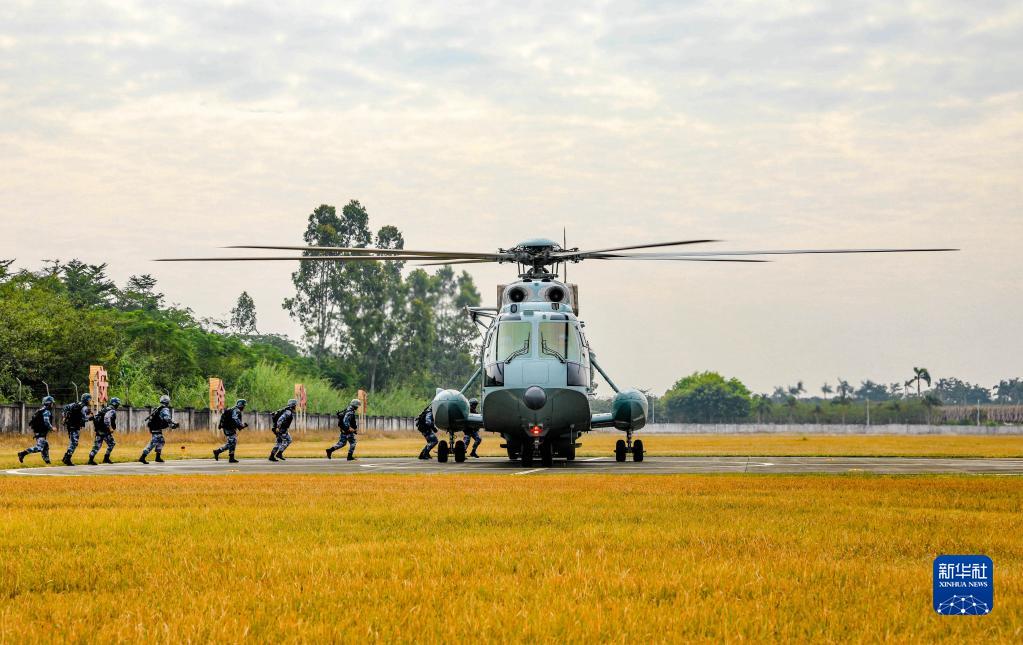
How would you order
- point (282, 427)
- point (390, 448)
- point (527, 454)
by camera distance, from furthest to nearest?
point (390, 448) → point (282, 427) → point (527, 454)

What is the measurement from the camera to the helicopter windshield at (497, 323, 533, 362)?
27.6 metres

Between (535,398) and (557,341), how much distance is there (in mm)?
1596

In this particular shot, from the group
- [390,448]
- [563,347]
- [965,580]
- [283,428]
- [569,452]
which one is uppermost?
[563,347]

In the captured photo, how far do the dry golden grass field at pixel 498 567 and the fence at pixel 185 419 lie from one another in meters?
37.1

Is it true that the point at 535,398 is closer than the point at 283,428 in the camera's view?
Yes

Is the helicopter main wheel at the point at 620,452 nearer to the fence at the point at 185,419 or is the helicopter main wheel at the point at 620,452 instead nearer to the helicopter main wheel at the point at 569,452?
the helicopter main wheel at the point at 569,452

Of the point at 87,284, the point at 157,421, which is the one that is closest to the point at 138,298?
the point at 87,284

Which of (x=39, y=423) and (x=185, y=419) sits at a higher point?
(x=39, y=423)

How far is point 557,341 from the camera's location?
27.7 meters

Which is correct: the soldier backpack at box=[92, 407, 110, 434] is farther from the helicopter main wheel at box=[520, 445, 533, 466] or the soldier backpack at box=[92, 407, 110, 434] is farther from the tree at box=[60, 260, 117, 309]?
the tree at box=[60, 260, 117, 309]

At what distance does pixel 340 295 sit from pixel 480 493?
91896 millimetres

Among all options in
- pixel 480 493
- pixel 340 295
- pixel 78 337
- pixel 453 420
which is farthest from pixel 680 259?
pixel 340 295

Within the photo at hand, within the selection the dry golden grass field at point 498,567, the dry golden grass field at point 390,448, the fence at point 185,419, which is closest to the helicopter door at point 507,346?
the dry golden grass field at point 390,448

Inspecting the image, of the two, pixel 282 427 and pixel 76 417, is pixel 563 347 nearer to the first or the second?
pixel 282 427
